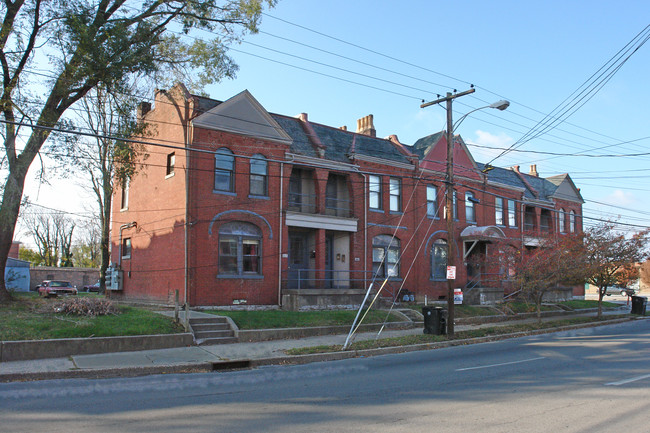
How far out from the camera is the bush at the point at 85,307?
15672 mm

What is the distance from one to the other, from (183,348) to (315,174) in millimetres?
11416

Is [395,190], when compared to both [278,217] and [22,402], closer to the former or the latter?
[278,217]

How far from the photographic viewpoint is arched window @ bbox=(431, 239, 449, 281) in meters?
29.1

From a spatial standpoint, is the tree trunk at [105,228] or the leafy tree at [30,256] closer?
the tree trunk at [105,228]

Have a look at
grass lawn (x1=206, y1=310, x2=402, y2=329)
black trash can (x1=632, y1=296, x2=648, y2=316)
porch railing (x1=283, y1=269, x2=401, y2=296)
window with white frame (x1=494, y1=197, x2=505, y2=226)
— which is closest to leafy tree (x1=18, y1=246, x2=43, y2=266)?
porch railing (x1=283, y1=269, x2=401, y2=296)

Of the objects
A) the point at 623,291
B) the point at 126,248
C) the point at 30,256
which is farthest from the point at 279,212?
the point at 30,256

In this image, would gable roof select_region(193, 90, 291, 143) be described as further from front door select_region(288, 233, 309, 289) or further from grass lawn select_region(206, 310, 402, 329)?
grass lawn select_region(206, 310, 402, 329)

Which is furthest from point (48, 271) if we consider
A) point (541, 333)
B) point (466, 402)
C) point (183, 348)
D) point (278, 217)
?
point (466, 402)


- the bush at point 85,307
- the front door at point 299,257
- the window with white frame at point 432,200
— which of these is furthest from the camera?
the window with white frame at point 432,200

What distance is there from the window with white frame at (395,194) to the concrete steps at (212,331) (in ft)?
42.6

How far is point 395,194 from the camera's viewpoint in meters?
27.4

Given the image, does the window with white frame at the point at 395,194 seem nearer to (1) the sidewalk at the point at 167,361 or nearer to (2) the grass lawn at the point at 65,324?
(1) the sidewalk at the point at 167,361

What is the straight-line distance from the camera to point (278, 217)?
73.7 feet

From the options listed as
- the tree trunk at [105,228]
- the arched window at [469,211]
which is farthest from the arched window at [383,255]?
the tree trunk at [105,228]
